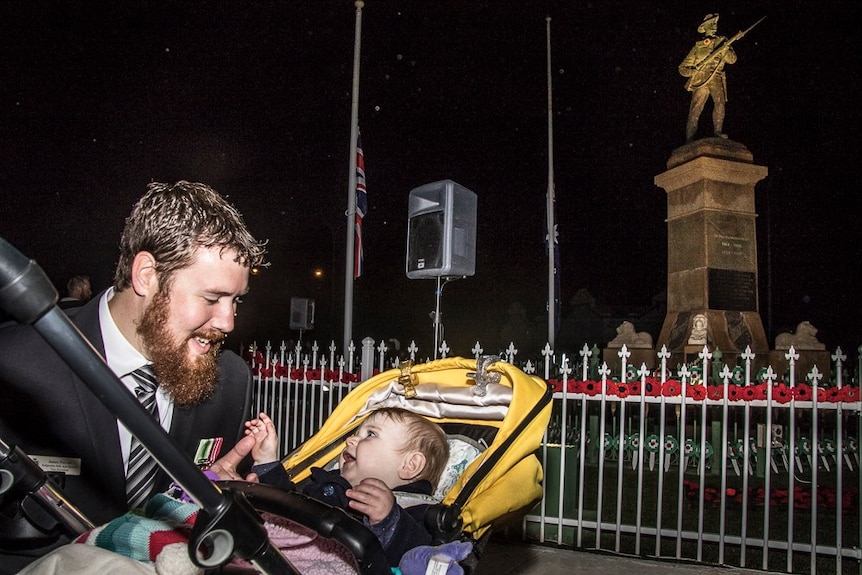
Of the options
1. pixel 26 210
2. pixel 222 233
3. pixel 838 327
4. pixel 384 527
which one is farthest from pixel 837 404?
pixel 838 327

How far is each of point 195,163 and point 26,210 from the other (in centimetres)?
476

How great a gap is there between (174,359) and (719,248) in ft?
34.4

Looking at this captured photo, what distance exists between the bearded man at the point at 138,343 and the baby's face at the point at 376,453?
979 mm

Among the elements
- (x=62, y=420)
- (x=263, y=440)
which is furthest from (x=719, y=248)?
(x=62, y=420)

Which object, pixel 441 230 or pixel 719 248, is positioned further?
pixel 719 248

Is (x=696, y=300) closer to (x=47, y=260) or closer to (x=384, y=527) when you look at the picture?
(x=384, y=527)

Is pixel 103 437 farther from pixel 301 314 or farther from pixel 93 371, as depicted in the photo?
pixel 301 314

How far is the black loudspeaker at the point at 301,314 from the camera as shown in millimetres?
11758

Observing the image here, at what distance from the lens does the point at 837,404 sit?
562cm

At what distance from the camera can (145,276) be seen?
2096 mm

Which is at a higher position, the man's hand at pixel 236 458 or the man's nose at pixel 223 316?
the man's nose at pixel 223 316

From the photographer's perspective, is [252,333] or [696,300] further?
[252,333]

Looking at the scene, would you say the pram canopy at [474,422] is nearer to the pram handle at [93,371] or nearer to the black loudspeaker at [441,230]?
the pram handle at [93,371]

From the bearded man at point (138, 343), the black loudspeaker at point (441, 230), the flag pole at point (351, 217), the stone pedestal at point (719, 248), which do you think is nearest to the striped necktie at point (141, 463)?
the bearded man at point (138, 343)
